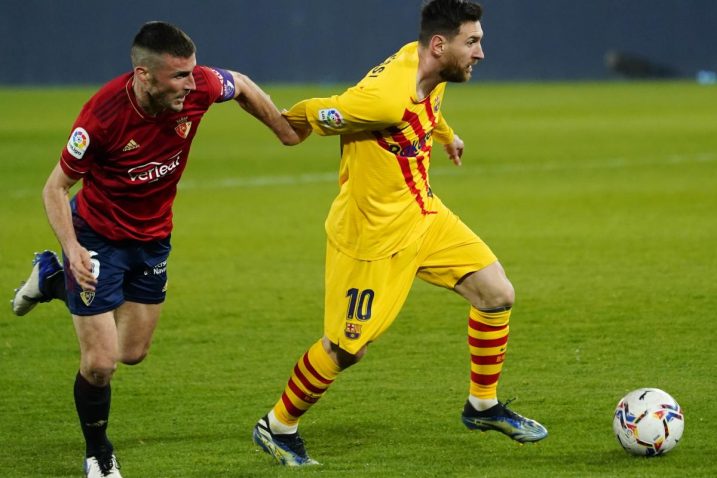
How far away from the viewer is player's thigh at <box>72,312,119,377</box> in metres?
5.26

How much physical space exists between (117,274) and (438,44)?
1654mm

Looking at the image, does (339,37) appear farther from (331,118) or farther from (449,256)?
(331,118)

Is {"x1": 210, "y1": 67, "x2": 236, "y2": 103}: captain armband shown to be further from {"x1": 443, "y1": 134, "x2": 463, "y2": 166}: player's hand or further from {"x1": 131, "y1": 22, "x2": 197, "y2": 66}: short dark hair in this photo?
{"x1": 443, "y1": 134, "x2": 463, "y2": 166}: player's hand

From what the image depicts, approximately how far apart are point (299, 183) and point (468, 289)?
1099cm

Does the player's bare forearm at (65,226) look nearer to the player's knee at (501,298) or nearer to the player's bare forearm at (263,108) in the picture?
the player's bare forearm at (263,108)

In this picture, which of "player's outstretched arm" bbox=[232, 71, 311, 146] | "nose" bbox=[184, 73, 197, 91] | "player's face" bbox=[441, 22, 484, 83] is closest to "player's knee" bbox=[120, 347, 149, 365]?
"player's outstretched arm" bbox=[232, 71, 311, 146]

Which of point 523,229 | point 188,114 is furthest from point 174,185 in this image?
point 523,229

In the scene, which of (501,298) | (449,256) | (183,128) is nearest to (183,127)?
(183,128)

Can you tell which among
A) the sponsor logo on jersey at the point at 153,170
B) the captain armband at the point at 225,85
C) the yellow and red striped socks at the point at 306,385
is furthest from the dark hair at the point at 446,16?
the yellow and red striped socks at the point at 306,385

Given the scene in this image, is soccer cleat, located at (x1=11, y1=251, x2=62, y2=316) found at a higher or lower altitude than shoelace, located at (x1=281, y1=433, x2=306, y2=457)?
higher

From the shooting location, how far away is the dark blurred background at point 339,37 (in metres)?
39.5

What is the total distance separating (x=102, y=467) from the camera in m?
5.28

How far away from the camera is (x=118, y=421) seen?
20.6 ft

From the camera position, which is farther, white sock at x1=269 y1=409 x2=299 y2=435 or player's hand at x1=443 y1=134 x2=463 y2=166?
player's hand at x1=443 y1=134 x2=463 y2=166
